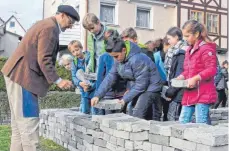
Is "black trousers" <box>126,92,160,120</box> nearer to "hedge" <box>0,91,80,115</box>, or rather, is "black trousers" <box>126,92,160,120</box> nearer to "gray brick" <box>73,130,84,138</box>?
"gray brick" <box>73,130,84,138</box>

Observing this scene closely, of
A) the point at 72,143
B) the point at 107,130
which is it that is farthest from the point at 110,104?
the point at 72,143

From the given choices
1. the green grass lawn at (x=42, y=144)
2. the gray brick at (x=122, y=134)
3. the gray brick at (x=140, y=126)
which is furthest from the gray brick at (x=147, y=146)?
the green grass lawn at (x=42, y=144)

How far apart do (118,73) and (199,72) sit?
98 cm

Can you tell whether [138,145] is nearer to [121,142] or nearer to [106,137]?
[121,142]

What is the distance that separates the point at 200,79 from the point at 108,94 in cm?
139

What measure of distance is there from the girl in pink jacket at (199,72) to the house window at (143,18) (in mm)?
16257

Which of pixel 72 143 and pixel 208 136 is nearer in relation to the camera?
pixel 208 136

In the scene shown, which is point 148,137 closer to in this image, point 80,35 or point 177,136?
point 177,136

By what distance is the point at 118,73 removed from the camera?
4.42 metres

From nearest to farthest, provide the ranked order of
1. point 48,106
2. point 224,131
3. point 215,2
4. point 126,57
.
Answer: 1. point 224,131
2. point 126,57
3. point 48,106
4. point 215,2

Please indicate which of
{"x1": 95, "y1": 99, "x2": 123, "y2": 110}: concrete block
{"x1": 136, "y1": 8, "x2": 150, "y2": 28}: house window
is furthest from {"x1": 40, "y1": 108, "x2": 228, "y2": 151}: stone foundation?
{"x1": 136, "y1": 8, "x2": 150, "y2": 28}: house window

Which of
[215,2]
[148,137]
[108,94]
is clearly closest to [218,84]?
[108,94]

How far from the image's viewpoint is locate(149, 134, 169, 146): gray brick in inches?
127

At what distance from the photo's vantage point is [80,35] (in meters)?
18.9
